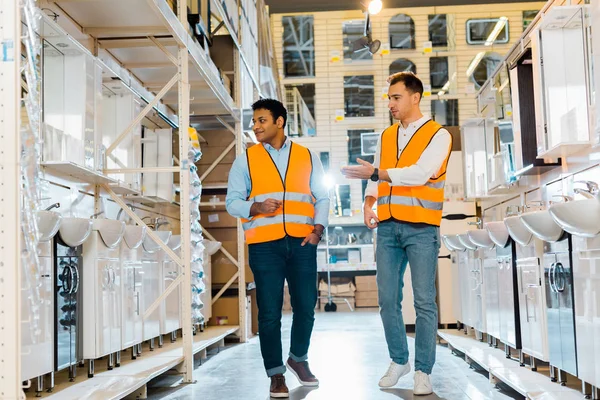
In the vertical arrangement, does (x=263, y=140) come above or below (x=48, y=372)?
above

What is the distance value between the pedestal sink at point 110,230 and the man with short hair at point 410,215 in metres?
1.63

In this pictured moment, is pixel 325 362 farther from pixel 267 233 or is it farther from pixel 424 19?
pixel 424 19

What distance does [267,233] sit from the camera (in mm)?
4141

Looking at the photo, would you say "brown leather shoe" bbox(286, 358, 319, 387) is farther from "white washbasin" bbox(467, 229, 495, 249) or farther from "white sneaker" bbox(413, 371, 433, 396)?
"white washbasin" bbox(467, 229, 495, 249)

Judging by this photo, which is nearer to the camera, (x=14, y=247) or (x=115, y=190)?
(x=14, y=247)

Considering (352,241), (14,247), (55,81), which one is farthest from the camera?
(352,241)

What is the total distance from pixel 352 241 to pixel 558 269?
11.2m

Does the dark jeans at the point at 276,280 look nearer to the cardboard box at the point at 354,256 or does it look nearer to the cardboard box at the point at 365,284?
the cardboard box at the point at 365,284

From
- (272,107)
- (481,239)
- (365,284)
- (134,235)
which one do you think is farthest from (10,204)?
(365,284)

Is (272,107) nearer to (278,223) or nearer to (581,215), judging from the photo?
(278,223)

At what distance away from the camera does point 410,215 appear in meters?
4.00

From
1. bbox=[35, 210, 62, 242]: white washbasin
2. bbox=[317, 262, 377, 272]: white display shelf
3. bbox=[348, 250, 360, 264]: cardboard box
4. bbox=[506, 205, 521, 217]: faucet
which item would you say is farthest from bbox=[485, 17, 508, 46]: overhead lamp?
bbox=[35, 210, 62, 242]: white washbasin

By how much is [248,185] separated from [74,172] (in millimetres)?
1432

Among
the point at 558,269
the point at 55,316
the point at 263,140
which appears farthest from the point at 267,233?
the point at 558,269
